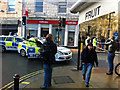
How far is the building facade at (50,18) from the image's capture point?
18422mm

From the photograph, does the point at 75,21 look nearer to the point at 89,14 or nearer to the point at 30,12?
the point at 30,12

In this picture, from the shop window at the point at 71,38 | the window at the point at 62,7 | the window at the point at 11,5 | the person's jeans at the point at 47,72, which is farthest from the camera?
the shop window at the point at 71,38

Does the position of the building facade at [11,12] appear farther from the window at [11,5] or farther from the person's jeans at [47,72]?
the person's jeans at [47,72]

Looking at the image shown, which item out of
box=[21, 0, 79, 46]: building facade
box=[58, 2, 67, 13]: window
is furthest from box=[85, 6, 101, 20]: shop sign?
box=[58, 2, 67, 13]: window

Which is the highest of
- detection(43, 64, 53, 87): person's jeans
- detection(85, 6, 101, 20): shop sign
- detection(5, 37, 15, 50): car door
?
detection(85, 6, 101, 20): shop sign

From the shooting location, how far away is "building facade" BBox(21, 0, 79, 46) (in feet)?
60.4

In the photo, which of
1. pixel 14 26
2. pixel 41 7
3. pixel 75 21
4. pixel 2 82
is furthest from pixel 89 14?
pixel 14 26

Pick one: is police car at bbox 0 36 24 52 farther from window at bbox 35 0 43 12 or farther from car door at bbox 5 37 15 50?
window at bbox 35 0 43 12

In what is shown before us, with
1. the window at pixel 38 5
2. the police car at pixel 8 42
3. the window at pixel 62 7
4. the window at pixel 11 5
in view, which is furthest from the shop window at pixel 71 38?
the window at pixel 11 5

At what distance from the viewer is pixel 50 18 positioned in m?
18.7

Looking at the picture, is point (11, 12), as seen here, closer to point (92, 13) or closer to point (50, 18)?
point (50, 18)

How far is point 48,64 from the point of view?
4.23 m

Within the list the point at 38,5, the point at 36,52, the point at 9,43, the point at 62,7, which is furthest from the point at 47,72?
the point at 38,5

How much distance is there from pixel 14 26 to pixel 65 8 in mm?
8027
